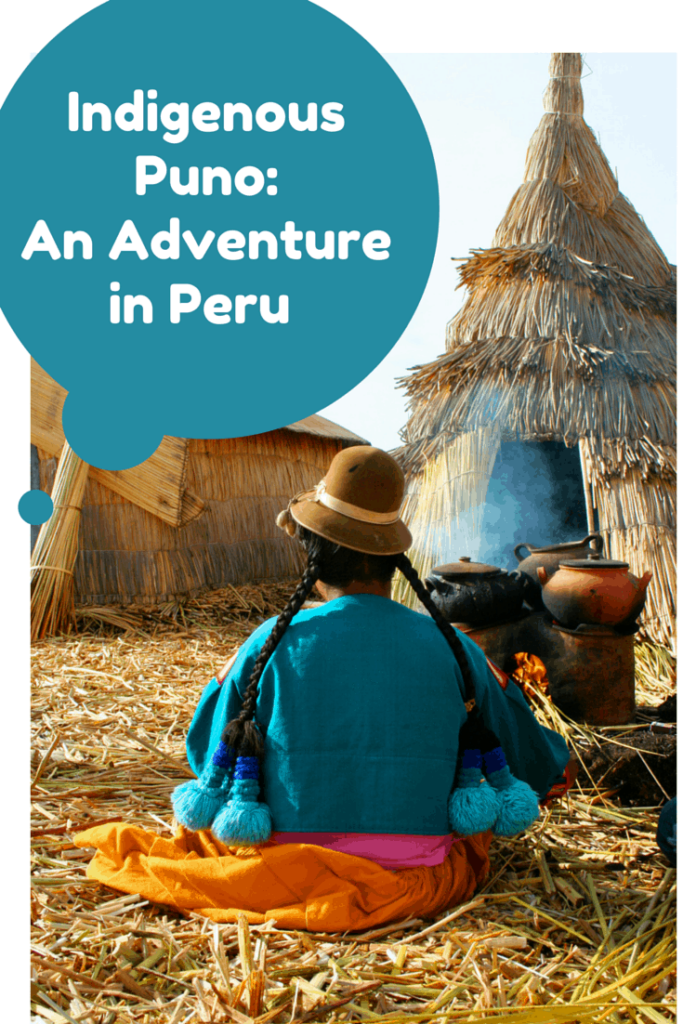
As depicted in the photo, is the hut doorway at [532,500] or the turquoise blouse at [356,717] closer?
the turquoise blouse at [356,717]

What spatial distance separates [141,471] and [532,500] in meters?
3.44

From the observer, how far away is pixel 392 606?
6.42 feet

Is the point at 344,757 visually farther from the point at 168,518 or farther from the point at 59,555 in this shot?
the point at 168,518

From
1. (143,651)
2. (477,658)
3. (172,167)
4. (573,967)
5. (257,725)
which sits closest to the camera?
(573,967)

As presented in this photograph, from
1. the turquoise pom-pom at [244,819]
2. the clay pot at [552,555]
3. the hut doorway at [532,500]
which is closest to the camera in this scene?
the turquoise pom-pom at [244,819]

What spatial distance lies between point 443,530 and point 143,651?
2374mm

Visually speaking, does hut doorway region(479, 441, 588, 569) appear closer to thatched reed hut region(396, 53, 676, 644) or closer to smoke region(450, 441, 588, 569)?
smoke region(450, 441, 588, 569)

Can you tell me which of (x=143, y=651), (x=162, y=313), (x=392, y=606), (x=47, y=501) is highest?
(x=162, y=313)

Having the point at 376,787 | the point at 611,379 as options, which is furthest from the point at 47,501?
the point at 611,379

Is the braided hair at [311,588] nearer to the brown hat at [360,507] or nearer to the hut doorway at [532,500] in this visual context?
the brown hat at [360,507]

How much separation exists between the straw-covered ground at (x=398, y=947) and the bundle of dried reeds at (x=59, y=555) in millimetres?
3188

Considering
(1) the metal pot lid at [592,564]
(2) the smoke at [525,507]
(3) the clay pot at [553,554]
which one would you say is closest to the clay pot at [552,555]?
(3) the clay pot at [553,554]

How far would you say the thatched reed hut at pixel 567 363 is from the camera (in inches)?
199

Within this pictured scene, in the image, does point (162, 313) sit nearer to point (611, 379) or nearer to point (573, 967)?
point (573, 967)
